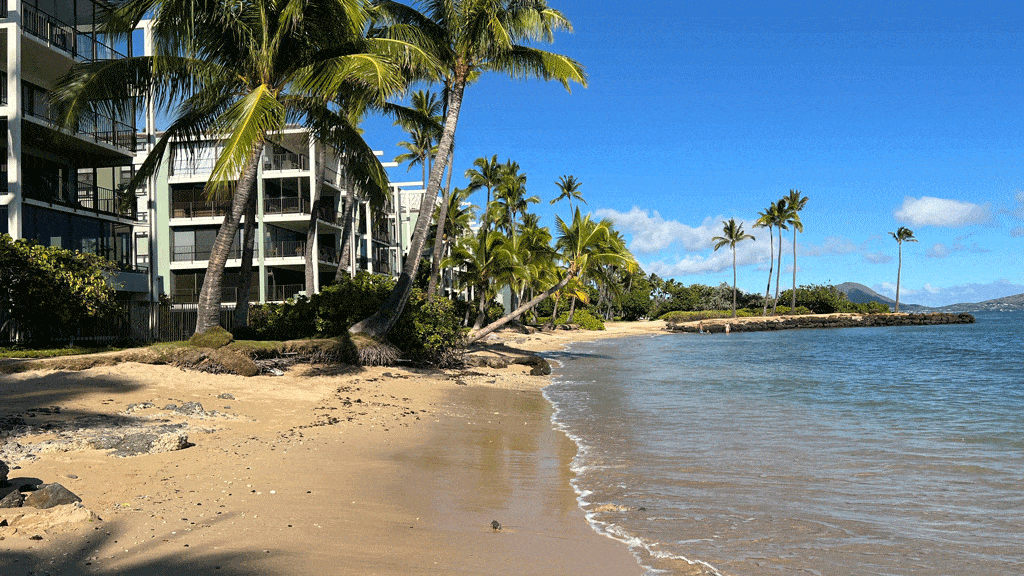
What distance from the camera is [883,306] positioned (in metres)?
94.1

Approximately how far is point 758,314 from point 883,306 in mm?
18849

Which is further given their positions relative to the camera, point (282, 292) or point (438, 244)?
point (282, 292)

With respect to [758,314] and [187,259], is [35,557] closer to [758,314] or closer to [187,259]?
[187,259]

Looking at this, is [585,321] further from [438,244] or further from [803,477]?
[803,477]

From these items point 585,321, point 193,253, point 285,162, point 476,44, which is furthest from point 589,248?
point 585,321

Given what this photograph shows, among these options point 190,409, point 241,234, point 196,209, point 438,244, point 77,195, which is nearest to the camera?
point 190,409

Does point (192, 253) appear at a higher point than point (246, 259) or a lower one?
higher

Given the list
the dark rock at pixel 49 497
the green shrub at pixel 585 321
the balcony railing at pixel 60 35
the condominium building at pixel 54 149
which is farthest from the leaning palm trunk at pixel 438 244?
the green shrub at pixel 585 321

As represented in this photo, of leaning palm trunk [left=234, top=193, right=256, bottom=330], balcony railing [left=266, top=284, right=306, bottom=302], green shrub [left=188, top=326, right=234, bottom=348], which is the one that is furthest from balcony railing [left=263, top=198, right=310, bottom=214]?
green shrub [left=188, top=326, right=234, bottom=348]

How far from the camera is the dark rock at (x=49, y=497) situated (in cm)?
461

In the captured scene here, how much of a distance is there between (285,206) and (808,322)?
65.5 metres

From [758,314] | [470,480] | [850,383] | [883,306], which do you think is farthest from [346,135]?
[883,306]

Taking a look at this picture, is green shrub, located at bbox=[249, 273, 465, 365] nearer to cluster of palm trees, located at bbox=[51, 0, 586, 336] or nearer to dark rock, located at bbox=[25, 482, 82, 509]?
cluster of palm trees, located at bbox=[51, 0, 586, 336]

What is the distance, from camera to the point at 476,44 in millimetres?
20641
